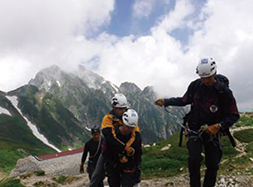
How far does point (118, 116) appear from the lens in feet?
25.7

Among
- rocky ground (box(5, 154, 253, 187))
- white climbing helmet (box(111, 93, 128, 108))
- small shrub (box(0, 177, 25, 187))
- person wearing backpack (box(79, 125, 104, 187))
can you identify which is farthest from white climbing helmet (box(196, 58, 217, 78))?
small shrub (box(0, 177, 25, 187))

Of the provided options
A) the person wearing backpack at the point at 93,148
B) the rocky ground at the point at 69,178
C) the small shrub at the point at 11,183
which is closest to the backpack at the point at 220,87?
the person wearing backpack at the point at 93,148

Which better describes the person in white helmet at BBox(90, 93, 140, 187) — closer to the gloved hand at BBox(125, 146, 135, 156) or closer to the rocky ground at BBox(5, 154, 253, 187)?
the gloved hand at BBox(125, 146, 135, 156)

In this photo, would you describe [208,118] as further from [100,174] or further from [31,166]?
[31,166]

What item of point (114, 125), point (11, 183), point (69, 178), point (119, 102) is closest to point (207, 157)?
point (114, 125)

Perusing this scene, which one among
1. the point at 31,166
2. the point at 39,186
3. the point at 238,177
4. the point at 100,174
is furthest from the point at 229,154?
the point at 31,166

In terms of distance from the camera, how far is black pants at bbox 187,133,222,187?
643 centimetres

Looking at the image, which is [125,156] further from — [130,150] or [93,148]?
[93,148]

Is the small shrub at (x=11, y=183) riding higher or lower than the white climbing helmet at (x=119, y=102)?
lower

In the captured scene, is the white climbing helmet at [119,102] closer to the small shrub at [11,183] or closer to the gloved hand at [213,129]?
the gloved hand at [213,129]

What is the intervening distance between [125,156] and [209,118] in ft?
8.19

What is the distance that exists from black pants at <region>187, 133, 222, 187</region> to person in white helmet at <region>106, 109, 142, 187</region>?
60.9 inches

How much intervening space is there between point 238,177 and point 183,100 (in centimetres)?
810

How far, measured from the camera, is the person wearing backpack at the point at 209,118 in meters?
6.23
